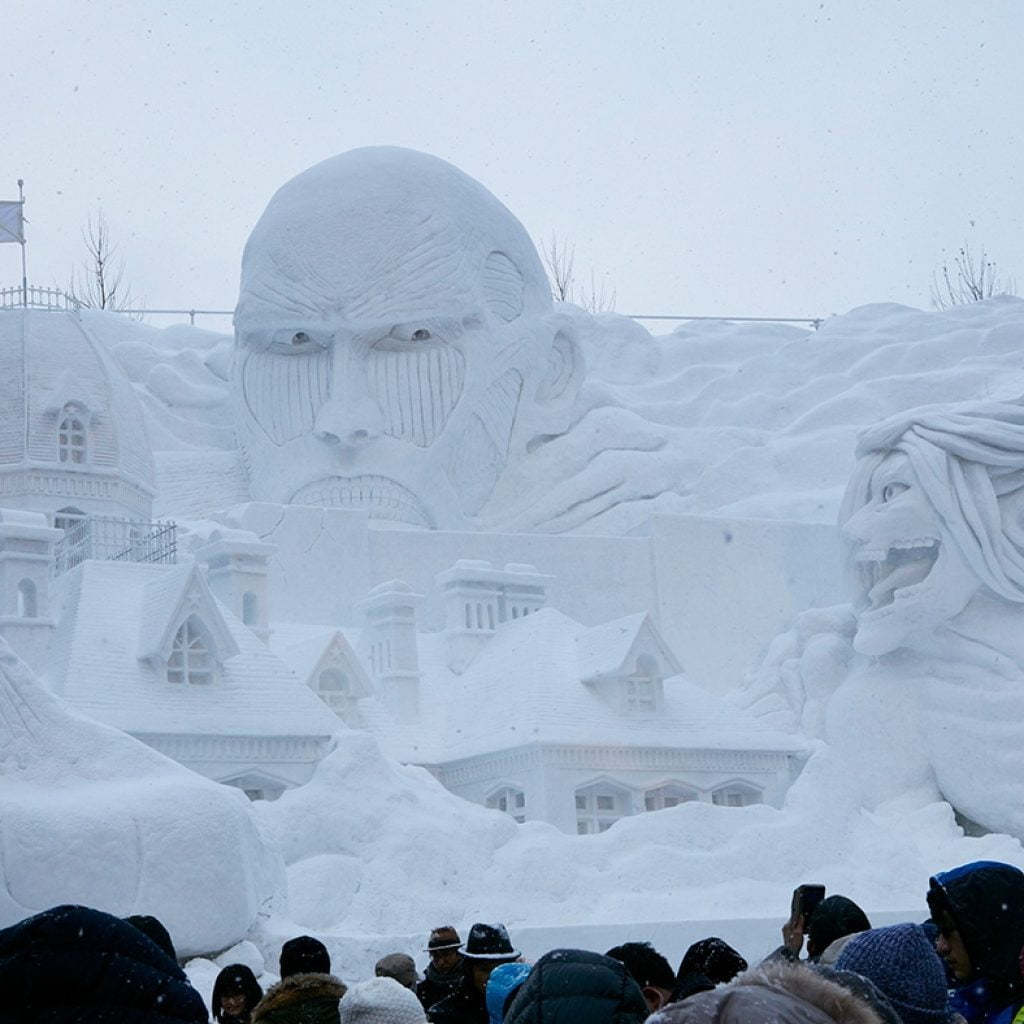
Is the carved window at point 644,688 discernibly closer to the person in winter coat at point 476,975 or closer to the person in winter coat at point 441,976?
the person in winter coat at point 441,976

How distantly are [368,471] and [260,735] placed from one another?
996 cm

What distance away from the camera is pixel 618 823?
766 inches

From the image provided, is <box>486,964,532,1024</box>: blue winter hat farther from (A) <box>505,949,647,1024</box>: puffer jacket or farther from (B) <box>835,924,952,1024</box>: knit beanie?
(B) <box>835,924,952,1024</box>: knit beanie

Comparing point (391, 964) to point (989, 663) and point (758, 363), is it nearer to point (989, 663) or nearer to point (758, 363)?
point (989, 663)

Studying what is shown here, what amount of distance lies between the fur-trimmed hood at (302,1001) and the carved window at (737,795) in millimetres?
19015

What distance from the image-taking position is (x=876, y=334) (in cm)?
3806

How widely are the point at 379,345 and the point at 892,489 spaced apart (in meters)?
9.25

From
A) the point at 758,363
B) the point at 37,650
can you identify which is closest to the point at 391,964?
the point at 37,650

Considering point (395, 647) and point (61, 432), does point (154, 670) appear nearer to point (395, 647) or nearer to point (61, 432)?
point (395, 647)

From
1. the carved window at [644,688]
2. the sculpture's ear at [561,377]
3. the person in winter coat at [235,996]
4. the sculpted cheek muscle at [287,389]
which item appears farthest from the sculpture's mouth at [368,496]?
the person in winter coat at [235,996]

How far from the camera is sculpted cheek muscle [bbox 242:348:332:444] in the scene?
1173 inches

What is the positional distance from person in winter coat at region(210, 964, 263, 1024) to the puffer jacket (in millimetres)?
2798

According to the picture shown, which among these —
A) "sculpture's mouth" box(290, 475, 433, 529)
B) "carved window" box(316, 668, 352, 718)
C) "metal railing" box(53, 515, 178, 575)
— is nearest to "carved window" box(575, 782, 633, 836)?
"carved window" box(316, 668, 352, 718)

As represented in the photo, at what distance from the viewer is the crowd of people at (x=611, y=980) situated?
2775mm
